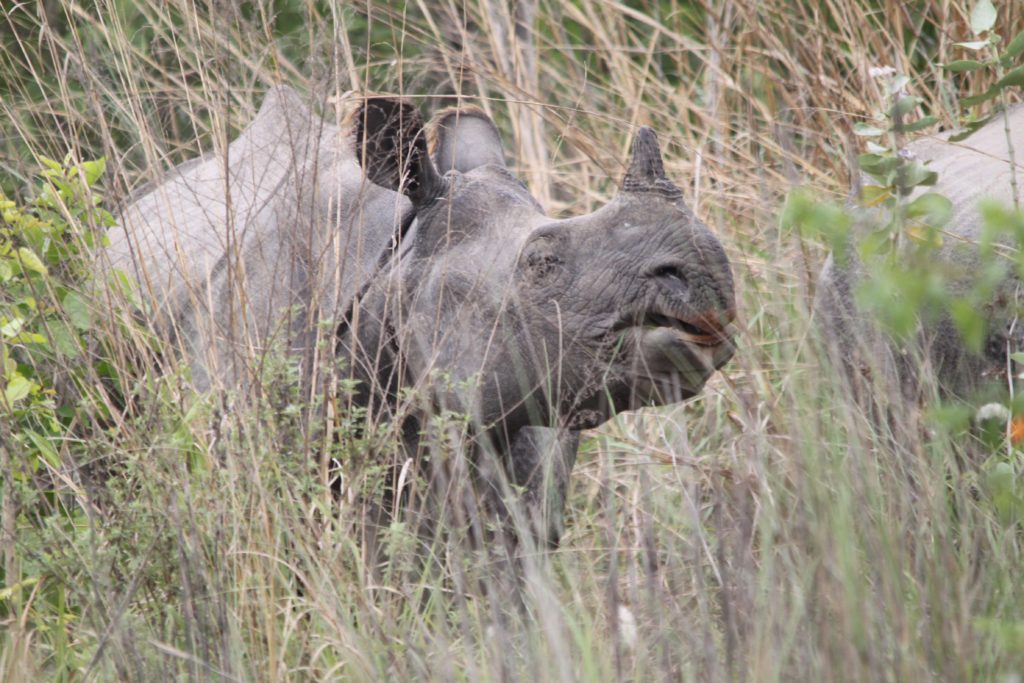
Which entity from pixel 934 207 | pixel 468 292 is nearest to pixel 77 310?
pixel 468 292

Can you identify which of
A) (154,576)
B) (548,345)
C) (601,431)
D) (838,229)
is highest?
(838,229)

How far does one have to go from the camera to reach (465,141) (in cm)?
461

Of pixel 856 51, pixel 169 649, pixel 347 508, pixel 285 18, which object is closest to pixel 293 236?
pixel 347 508

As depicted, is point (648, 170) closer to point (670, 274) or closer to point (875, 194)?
point (670, 274)

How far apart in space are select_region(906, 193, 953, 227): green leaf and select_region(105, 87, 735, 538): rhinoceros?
0.42 metres

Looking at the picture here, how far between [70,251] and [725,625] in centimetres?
231

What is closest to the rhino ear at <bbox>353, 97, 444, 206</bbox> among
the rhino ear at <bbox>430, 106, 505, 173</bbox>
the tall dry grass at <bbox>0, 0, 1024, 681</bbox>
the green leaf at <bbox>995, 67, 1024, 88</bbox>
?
the tall dry grass at <bbox>0, 0, 1024, 681</bbox>

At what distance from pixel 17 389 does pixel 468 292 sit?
1.14 m

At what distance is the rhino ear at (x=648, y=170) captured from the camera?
12.0 feet

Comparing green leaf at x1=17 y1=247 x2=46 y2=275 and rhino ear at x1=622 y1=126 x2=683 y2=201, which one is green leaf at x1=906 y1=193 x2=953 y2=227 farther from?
green leaf at x1=17 y1=247 x2=46 y2=275

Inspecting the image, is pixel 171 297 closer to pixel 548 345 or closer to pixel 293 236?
pixel 293 236

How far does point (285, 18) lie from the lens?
762 centimetres

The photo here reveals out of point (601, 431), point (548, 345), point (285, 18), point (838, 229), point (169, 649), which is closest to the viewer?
point (838, 229)

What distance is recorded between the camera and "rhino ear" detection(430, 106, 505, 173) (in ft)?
15.0
